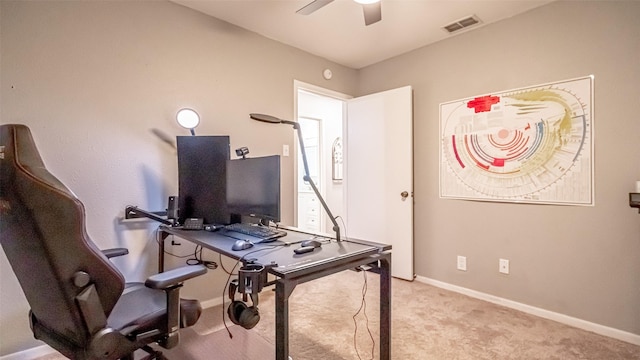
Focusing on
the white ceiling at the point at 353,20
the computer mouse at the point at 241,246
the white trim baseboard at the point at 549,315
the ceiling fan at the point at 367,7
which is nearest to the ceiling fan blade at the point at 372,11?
the ceiling fan at the point at 367,7

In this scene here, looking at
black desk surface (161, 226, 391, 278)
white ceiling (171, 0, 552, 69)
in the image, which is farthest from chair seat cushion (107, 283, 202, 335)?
white ceiling (171, 0, 552, 69)

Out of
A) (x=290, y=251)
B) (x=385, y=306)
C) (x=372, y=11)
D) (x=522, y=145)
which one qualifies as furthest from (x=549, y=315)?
(x=372, y=11)

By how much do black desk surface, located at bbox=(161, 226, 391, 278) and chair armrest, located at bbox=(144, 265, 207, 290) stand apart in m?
0.19

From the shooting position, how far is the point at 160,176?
89.6 inches

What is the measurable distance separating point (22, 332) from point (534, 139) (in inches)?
143

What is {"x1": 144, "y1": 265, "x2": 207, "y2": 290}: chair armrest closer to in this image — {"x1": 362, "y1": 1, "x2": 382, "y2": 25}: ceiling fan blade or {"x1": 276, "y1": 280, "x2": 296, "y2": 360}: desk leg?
{"x1": 276, "y1": 280, "x2": 296, "y2": 360}: desk leg

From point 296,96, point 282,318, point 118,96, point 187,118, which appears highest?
point 296,96

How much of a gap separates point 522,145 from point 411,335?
169 centimetres

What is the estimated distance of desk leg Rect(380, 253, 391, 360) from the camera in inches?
60.5

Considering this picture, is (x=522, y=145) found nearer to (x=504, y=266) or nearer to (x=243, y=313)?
(x=504, y=266)

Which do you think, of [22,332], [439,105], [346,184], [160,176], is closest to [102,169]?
[160,176]

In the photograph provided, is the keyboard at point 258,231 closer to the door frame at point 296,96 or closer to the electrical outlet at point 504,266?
the door frame at point 296,96

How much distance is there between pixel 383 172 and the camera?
3275 millimetres

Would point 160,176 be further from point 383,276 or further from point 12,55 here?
point 383,276
